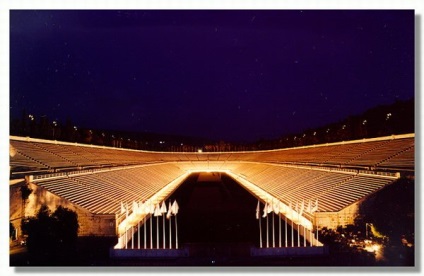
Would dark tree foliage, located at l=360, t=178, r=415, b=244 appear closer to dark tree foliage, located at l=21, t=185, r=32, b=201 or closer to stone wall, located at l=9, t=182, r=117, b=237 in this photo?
stone wall, located at l=9, t=182, r=117, b=237

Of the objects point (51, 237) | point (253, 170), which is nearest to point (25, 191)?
point (51, 237)

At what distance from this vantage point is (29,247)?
659 centimetres

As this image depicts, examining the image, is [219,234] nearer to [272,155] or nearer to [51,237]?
[272,155]

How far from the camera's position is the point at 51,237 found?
662 centimetres

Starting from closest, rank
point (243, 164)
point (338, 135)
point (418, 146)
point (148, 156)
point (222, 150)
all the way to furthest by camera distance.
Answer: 1. point (418, 146)
2. point (338, 135)
3. point (222, 150)
4. point (148, 156)
5. point (243, 164)

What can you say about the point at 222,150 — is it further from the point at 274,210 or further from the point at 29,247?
the point at 29,247

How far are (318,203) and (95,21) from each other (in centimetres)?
437

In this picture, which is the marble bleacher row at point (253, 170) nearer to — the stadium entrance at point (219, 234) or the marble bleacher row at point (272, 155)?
the marble bleacher row at point (272, 155)

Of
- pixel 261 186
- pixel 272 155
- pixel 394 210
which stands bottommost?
pixel 394 210

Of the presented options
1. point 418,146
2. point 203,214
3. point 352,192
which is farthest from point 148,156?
point 418,146

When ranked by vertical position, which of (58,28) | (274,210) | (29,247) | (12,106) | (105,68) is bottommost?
(29,247)

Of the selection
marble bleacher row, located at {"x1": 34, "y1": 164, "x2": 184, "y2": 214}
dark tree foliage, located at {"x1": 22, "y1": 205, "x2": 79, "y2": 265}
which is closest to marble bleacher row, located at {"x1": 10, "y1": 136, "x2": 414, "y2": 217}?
marble bleacher row, located at {"x1": 34, "y1": 164, "x2": 184, "y2": 214}

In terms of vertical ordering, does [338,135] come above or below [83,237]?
above

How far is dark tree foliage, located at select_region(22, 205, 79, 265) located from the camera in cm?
659
